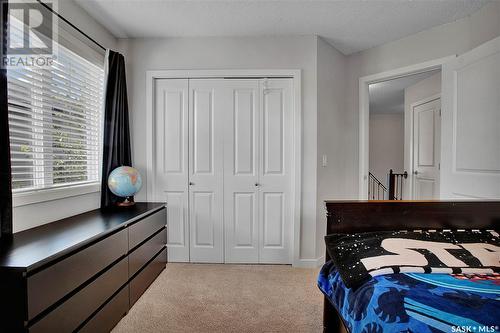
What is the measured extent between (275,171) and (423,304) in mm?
2124

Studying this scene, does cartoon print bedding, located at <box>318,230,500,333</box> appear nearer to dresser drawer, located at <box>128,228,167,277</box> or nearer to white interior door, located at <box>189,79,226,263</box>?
dresser drawer, located at <box>128,228,167,277</box>

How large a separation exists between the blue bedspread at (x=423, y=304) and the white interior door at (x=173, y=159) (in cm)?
218

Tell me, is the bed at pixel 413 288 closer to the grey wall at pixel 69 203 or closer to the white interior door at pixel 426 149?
the grey wall at pixel 69 203

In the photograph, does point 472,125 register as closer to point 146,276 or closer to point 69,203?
point 146,276

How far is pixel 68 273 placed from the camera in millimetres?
1418

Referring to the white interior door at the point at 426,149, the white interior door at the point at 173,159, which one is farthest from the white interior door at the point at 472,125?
the white interior door at the point at 173,159

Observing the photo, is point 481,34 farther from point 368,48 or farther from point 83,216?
point 83,216

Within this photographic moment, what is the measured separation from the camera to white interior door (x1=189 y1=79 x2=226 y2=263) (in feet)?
9.81

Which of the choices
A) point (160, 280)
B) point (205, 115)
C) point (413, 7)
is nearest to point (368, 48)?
point (413, 7)

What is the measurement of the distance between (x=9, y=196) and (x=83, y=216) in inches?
26.0

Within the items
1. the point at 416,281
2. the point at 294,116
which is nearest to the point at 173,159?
the point at 294,116

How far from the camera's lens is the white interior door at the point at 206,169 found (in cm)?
299

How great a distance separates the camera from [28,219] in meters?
1.78

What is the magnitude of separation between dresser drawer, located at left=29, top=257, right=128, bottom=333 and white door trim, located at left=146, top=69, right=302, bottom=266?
4.28 ft
